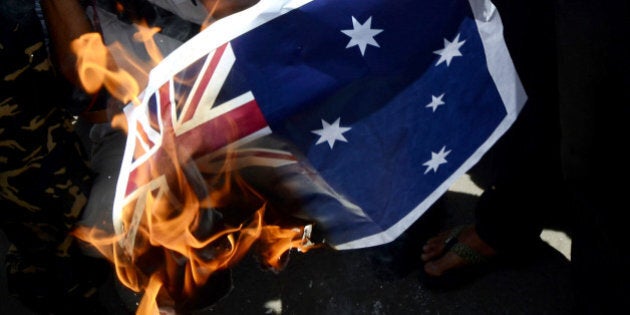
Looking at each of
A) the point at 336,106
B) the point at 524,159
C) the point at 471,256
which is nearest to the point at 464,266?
the point at 471,256

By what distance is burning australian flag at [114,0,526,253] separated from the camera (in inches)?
66.5

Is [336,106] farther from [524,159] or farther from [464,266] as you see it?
[464,266]

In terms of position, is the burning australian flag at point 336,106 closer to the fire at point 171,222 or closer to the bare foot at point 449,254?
the fire at point 171,222

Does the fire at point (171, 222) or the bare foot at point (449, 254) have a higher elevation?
the fire at point (171, 222)

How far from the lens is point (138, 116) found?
5.55ft

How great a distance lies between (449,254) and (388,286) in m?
0.36

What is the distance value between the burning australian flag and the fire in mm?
20

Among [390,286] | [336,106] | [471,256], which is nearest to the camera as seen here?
[336,106]

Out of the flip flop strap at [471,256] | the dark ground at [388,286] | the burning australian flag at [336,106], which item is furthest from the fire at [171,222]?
the flip flop strap at [471,256]

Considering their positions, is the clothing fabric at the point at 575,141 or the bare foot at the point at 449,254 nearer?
the clothing fabric at the point at 575,141

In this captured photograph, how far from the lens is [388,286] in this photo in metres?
2.65

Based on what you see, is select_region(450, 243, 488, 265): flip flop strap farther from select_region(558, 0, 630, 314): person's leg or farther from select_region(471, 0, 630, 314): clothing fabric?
select_region(558, 0, 630, 314): person's leg

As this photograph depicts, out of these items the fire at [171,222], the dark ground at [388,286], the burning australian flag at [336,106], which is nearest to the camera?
the burning australian flag at [336,106]

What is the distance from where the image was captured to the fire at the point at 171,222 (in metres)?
1.82
